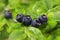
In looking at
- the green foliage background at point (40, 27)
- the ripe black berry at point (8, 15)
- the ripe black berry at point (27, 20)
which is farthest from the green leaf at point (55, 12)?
the ripe black berry at point (8, 15)

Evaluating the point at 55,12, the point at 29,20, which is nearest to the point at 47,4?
the point at 55,12

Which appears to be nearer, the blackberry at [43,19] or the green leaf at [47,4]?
the blackberry at [43,19]

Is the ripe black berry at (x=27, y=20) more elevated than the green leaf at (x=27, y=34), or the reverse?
the ripe black berry at (x=27, y=20)

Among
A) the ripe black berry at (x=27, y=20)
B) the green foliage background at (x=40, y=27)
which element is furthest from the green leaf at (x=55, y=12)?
the ripe black berry at (x=27, y=20)

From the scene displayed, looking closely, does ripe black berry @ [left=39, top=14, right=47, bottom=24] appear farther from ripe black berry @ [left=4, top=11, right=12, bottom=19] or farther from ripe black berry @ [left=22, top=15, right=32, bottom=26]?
ripe black berry @ [left=4, top=11, right=12, bottom=19]

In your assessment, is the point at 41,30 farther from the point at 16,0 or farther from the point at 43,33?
the point at 16,0

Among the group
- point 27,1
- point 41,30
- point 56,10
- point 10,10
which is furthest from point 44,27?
point 27,1

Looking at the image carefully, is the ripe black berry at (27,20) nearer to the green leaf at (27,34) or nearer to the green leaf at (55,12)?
the green leaf at (27,34)

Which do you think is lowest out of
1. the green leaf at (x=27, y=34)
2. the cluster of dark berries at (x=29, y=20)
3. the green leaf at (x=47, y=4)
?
the green leaf at (x=27, y=34)

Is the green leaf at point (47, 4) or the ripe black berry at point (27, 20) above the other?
the green leaf at point (47, 4)

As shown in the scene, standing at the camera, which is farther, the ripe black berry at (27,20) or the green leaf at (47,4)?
the green leaf at (47,4)

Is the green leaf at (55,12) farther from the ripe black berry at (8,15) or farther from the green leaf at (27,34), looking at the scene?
the ripe black berry at (8,15)
